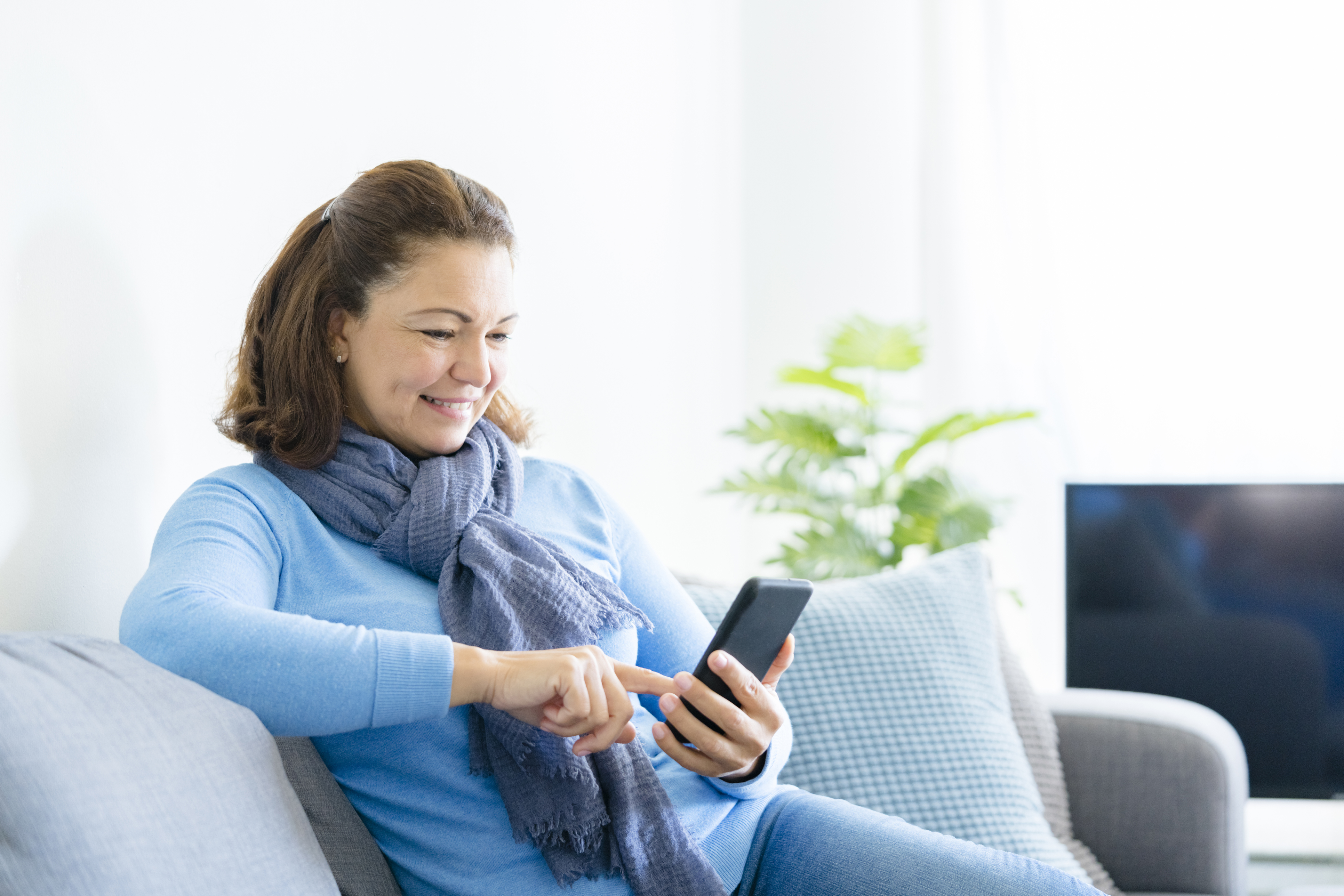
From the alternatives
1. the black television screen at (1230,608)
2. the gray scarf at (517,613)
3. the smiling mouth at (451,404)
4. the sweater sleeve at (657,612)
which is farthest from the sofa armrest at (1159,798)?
the smiling mouth at (451,404)

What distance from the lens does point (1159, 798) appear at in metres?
1.42

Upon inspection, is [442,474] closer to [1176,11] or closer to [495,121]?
[495,121]

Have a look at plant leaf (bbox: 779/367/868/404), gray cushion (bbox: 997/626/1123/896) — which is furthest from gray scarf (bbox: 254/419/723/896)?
plant leaf (bbox: 779/367/868/404)

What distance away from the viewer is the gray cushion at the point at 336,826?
3.07 ft

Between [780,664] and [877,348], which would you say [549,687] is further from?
[877,348]

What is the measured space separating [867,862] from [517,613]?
400 mm

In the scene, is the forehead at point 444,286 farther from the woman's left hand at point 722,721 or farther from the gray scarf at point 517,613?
the woman's left hand at point 722,721

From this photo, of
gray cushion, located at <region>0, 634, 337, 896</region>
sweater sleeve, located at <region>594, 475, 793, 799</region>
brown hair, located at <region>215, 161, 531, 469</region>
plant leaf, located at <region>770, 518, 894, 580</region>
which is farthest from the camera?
plant leaf, located at <region>770, 518, 894, 580</region>

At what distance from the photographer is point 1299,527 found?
5.93ft

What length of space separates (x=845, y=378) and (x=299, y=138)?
2140 millimetres

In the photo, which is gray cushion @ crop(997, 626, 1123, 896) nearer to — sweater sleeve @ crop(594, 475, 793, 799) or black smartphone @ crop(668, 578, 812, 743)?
sweater sleeve @ crop(594, 475, 793, 799)

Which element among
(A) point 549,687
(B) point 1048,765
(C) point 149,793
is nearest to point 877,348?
(B) point 1048,765

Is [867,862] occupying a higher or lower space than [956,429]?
lower

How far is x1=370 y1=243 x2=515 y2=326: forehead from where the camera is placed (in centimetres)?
110
